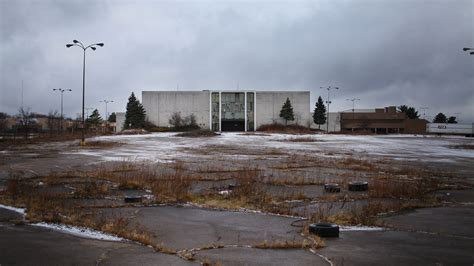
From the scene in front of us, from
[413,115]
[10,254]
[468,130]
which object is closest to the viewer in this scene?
[10,254]

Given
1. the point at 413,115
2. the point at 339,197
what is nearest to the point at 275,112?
the point at 413,115

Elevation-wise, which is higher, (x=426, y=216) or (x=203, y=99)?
(x=203, y=99)

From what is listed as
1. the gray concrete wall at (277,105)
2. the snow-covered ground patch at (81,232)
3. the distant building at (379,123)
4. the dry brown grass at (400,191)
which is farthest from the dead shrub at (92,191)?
the distant building at (379,123)

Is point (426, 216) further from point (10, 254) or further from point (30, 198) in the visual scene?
point (30, 198)

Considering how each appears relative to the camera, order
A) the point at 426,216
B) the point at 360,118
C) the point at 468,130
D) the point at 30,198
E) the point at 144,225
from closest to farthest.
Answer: the point at 144,225 < the point at 426,216 < the point at 30,198 < the point at 468,130 < the point at 360,118

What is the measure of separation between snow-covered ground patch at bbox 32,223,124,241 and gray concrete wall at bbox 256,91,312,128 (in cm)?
10705

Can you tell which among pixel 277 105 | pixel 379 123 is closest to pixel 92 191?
pixel 277 105

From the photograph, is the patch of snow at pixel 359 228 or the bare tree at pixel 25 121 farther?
the bare tree at pixel 25 121

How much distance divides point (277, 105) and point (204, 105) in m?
19.6

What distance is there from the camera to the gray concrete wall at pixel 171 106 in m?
114

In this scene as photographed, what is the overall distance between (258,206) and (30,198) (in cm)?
550

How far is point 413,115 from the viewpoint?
495 ft

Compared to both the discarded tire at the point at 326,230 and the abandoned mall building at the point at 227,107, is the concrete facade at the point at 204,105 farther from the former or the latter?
the discarded tire at the point at 326,230

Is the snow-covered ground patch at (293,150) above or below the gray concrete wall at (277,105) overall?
below
